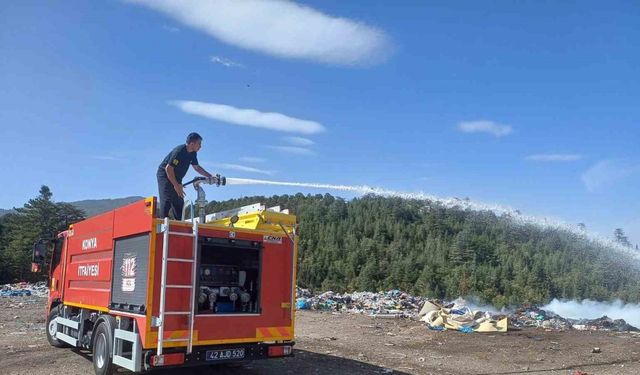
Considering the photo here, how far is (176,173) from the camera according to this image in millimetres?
8445

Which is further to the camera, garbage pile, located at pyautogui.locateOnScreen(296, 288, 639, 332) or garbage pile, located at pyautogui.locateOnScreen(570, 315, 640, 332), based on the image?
garbage pile, located at pyautogui.locateOnScreen(570, 315, 640, 332)

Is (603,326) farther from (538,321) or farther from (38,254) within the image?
(38,254)

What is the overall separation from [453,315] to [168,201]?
12.5m

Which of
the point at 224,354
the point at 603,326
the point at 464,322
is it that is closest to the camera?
the point at 224,354

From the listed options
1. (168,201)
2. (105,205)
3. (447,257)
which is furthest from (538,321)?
(447,257)

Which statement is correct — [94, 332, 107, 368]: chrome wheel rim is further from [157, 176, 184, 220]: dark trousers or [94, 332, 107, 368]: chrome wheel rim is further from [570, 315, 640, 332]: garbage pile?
[570, 315, 640, 332]: garbage pile

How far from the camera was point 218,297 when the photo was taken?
26.2ft

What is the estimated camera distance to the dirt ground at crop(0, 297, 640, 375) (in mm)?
9961

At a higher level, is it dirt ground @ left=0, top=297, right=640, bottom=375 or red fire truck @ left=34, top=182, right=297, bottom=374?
red fire truck @ left=34, top=182, right=297, bottom=374

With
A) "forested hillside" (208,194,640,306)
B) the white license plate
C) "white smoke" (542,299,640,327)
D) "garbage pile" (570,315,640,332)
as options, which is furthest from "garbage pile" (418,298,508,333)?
"forested hillside" (208,194,640,306)

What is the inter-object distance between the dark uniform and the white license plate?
2116 millimetres

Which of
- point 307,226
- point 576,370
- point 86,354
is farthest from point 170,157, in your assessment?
point 307,226

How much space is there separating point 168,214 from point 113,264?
117 cm

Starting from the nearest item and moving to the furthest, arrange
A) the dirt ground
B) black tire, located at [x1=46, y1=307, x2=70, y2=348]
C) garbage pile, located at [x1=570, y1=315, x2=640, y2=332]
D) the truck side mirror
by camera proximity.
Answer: the dirt ground < black tire, located at [x1=46, y1=307, x2=70, y2=348] < the truck side mirror < garbage pile, located at [x1=570, y1=315, x2=640, y2=332]
